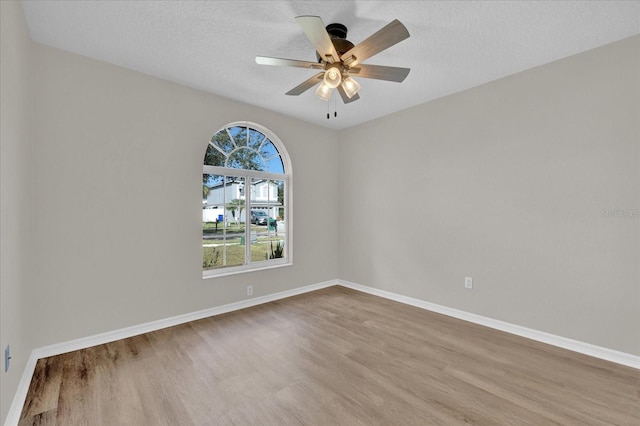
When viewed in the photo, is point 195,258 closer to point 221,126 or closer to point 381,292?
point 221,126

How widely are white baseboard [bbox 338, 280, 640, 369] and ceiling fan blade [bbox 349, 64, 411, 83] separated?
2.68m

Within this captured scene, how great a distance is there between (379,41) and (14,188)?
256 centimetres

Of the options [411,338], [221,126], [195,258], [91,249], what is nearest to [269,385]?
[411,338]

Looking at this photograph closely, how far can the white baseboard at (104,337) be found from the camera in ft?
5.76

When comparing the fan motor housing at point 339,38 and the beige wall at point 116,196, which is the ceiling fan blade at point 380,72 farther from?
the beige wall at point 116,196

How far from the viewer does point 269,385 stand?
198 cm

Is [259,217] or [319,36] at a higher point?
[319,36]

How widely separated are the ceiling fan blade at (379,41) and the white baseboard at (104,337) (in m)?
3.01

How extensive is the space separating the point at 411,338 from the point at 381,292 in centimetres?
137

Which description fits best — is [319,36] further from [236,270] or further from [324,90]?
[236,270]

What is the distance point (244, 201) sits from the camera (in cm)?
379

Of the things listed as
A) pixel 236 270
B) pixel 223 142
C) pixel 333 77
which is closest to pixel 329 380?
pixel 236 270

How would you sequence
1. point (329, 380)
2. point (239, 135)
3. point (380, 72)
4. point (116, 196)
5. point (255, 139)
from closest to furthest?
1. point (329, 380)
2. point (380, 72)
3. point (116, 196)
4. point (239, 135)
5. point (255, 139)

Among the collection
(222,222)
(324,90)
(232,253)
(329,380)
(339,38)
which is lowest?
(329,380)
